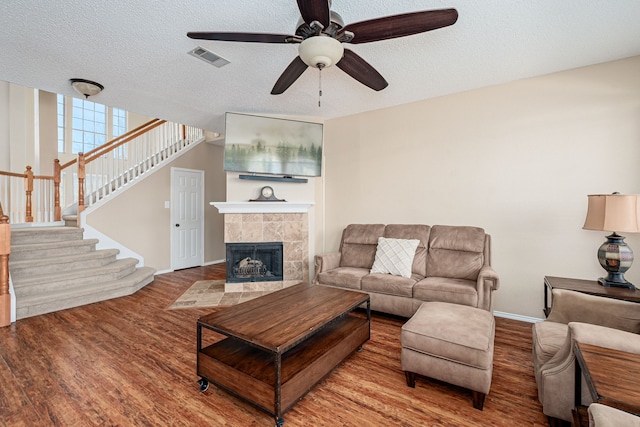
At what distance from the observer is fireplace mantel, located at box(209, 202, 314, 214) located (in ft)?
13.6

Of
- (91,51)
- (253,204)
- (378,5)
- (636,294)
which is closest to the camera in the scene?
(378,5)

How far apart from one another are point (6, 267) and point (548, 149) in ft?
19.6

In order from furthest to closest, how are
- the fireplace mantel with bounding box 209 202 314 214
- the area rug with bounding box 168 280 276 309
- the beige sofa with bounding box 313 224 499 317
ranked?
the fireplace mantel with bounding box 209 202 314 214
the area rug with bounding box 168 280 276 309
the beige sofa with bounding box 313 224 499 317

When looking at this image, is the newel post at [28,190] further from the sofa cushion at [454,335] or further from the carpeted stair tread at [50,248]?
the sofa cushion at [454,335]

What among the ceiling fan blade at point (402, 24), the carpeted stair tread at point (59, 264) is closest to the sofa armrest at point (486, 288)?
the ceiling fan blade at point (402, 24)

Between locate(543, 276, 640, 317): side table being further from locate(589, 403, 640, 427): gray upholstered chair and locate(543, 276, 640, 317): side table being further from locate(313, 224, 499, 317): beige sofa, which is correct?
locate(589, 403, 640, 427): gray upholstered chair

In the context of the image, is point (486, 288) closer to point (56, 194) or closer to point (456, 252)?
point (456, 252)

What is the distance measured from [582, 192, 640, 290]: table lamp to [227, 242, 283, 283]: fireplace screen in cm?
357

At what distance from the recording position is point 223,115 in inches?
176

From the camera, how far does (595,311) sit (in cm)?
193

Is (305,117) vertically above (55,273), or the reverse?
(305,117)

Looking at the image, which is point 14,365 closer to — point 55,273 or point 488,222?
point 55,273

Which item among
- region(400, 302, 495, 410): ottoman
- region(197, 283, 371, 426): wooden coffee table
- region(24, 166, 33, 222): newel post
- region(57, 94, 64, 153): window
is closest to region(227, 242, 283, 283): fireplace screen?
region(197, 283, 371, 426): wooden coffee table

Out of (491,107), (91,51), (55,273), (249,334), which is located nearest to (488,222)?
(491,107)
